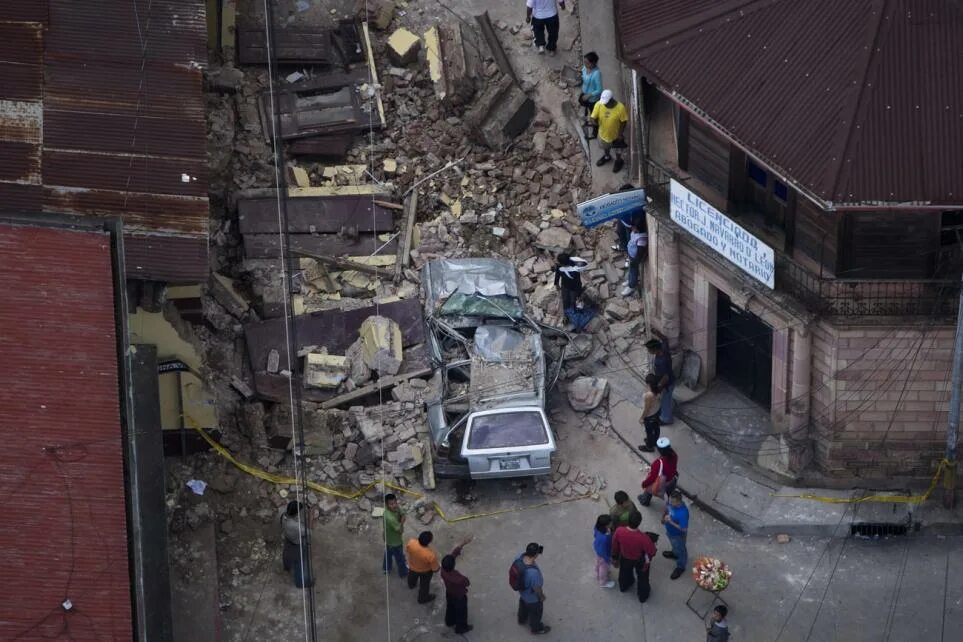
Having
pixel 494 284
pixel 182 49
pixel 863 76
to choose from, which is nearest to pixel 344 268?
pixel 494 284

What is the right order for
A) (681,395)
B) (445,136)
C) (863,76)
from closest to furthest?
(863,76) < (681,395) < (445,136)

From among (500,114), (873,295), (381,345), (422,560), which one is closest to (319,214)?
(381,345)

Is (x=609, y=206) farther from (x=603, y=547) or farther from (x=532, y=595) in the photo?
(x=532, y=595)

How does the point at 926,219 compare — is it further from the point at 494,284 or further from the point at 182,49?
the point at 182,49

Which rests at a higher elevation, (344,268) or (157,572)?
(344,268)

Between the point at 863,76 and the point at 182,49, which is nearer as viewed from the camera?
the point at 863,76

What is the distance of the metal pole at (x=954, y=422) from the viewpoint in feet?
116

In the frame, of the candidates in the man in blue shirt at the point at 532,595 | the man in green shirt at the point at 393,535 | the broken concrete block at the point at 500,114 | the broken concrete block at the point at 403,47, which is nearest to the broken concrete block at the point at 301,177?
the broken concrete block at the point at 403,47

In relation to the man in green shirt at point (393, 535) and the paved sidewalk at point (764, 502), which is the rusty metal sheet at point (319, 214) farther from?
the man in green shirt at point (393, 535)

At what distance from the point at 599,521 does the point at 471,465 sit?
293cm

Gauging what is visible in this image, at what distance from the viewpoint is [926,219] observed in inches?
1388

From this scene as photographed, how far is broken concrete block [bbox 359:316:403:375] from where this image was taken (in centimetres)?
3978

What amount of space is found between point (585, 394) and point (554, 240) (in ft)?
11.7

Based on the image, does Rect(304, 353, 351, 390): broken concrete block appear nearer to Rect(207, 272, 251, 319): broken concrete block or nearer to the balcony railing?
Rect(207, 272, 251, 319): broken concrete block
